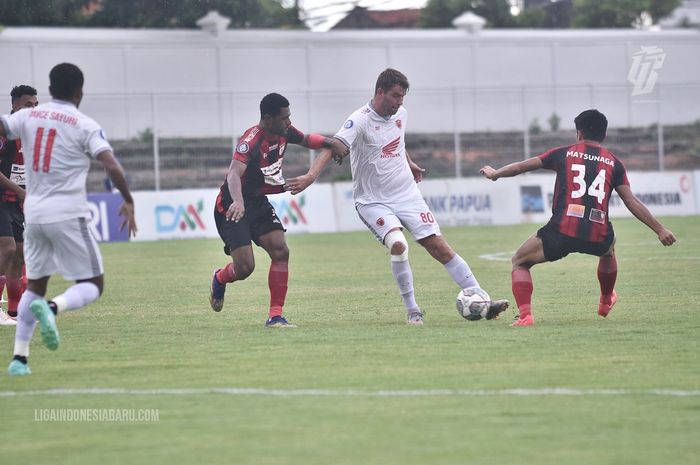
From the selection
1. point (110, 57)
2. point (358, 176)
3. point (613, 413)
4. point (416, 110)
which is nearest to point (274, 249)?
point (358, 176)

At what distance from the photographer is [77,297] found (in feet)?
29.0

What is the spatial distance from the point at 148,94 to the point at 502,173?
2485 centimetres

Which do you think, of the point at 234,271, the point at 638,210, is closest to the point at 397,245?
the point at 234,271

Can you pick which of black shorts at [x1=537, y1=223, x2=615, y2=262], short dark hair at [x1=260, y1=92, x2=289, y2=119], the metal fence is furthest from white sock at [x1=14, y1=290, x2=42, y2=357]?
the metal fence

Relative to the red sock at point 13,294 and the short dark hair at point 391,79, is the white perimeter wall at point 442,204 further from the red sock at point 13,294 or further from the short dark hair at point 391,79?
the short dark hair at point 391,79

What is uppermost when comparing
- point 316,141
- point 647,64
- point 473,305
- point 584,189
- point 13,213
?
point 647,64

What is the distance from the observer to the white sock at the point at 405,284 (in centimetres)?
1202

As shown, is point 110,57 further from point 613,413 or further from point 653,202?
point 613,413

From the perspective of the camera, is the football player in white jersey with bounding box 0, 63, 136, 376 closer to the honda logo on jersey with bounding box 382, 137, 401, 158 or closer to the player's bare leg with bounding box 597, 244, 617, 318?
the honda logo on jersey with bounding box 382, 137, 401, 158

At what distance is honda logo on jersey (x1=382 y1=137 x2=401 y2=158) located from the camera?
1220 centimetres

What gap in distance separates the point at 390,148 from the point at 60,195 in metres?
4.08

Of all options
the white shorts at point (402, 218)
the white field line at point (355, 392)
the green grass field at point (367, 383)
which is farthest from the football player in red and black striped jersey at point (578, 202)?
the white field line at point (355, 392)

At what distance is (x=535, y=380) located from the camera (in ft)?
27.3

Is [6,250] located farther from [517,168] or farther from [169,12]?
[169,12]
